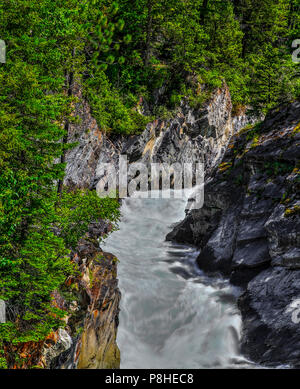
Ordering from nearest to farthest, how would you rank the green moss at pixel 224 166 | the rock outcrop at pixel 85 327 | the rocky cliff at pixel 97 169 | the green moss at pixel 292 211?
1. the rock outcrop at pixel 85 327
2. the rocky cliff at pixel 97 169
3. the green moss at pixel 292 211
4. the green moss at pixel 224 166

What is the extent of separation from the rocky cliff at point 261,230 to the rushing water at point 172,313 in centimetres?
65

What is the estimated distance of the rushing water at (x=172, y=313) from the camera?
31.9 feet

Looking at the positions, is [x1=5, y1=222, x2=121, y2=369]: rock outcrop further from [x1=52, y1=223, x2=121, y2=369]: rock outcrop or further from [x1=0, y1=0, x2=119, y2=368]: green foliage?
[x1=0, y1=0, x2=119, y2=368]: green foliage

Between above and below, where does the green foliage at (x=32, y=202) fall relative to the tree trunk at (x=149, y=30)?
Answer: below

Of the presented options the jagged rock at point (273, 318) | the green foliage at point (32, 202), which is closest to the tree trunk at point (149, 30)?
the green foliage at point (32, 202)

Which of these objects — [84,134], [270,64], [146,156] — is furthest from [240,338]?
[270,64]

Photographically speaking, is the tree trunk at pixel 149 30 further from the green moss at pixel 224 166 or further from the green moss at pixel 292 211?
the green moss at pixel 292 211

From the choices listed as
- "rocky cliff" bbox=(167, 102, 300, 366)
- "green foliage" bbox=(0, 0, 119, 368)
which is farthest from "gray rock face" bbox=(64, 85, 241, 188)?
"rocky cliff" bbox=(167, 102, 300, 366)

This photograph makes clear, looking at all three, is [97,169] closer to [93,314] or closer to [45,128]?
[93,314]

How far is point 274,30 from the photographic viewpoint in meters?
33.2
